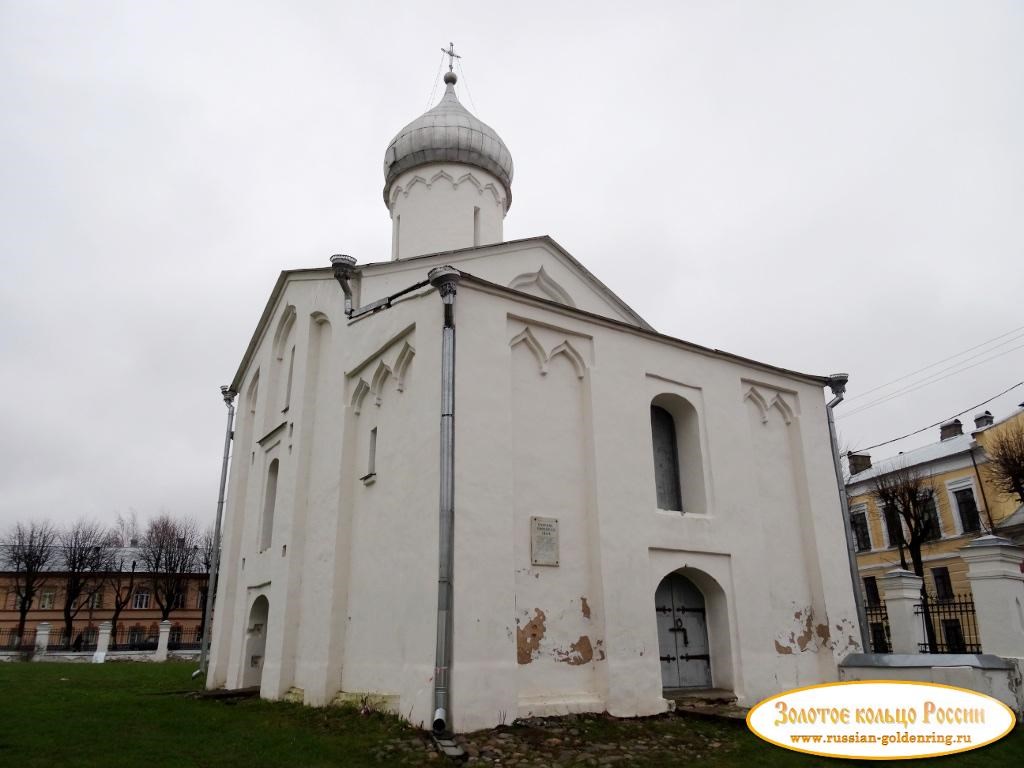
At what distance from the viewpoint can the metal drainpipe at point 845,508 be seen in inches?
495

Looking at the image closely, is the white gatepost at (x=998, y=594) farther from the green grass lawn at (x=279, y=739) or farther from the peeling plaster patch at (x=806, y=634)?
the peeling plaster patch at (x=806, y=634)

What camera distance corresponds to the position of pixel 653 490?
11.1 meters

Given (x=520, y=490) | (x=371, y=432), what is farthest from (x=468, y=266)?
(x=520, y=490)

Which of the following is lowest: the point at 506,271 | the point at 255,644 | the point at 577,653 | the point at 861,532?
the point at 577,653

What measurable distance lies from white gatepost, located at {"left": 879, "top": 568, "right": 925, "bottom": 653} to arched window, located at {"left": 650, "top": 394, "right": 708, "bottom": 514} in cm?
327

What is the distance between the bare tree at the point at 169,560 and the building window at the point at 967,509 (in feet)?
137

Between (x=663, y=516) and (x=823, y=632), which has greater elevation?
(x=663, y=516)

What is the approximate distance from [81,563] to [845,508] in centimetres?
4545

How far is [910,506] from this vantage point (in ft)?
94.6

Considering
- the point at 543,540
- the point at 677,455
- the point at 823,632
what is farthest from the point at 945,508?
the point at 543,540

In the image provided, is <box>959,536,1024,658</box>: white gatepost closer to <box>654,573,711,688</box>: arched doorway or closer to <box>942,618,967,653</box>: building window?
<box>942,618,967,653</box>: building window

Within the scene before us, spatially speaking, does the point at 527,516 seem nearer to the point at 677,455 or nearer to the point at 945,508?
the point at 677,455

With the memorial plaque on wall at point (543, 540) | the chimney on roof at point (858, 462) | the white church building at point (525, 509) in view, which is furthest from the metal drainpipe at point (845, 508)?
the chimney on roof at point (858, 462)

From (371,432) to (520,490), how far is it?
3.01 metres
